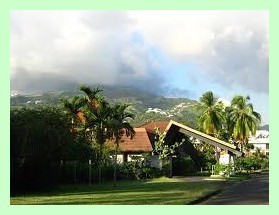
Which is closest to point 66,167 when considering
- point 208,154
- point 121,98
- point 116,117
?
point 116,117

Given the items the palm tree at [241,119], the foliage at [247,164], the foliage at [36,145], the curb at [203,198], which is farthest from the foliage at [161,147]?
the palm tree at [241,119]

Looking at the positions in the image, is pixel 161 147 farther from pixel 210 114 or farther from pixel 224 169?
pixel 210 114

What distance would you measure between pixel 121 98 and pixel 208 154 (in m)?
16.6

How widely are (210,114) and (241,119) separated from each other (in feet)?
17.9

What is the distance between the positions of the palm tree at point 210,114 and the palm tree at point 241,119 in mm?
2689

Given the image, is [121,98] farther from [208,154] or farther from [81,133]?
[208,154]

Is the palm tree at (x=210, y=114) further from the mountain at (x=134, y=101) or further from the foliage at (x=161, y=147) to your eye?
the foliage at (x=161, y=147)

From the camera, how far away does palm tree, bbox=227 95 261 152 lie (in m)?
52.0

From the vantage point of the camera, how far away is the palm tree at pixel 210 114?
48.2m

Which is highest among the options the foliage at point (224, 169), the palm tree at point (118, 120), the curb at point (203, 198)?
the palm tree at point (118, 120)

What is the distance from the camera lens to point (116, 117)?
2819 cm

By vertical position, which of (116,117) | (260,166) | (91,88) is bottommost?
(260,166)

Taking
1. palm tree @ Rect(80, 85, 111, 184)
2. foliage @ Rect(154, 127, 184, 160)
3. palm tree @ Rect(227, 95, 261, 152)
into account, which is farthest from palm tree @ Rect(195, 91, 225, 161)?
palm tree @ Rect(80, 85, 111, 184)

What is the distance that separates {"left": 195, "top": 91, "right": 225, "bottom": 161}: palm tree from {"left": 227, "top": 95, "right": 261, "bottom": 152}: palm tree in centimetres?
269
